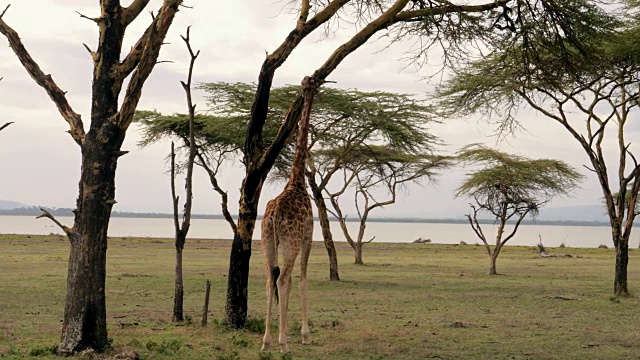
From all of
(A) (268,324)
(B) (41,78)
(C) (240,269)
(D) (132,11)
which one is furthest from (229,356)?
(D) (132,11)

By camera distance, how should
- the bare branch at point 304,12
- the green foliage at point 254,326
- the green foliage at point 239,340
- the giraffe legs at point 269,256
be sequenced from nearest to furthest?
the giraffe legs at point 269,256 → the green foliage at point 239,340 → the green foliage at point 254,326 → the bare branch at point 304,12

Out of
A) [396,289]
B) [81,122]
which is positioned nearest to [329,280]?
[396,289]

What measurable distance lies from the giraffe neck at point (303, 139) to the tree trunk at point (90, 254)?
96.3 inches

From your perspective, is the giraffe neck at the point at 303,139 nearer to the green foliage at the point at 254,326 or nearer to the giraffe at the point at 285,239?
the giraffe at the point at 285,239

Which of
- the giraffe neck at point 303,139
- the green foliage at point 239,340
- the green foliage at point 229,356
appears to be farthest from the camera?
the giraffe neck at point 303,139

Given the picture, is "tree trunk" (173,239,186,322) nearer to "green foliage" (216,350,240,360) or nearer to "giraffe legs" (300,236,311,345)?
"giraffe legs" (300,236,311,345)

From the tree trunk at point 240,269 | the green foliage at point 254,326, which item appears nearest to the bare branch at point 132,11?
the tree trunk at point 240,269

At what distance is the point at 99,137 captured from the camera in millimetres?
9773

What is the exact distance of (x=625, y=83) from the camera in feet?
63.1

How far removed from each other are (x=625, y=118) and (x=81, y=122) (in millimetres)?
14398

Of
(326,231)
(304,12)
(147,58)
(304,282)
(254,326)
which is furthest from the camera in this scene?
(326,231)

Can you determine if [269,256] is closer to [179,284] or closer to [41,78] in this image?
[179,284]

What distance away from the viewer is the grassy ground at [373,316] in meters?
10.9

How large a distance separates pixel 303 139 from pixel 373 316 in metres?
5.11
